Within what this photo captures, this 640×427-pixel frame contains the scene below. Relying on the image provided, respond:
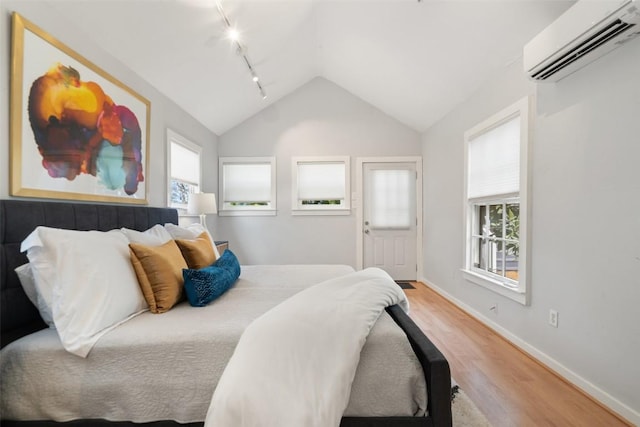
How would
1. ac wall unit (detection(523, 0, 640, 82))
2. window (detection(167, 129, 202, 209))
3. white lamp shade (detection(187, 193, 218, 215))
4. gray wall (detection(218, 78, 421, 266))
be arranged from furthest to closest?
gray wall (detection(218, 78, 421, 266)) < white lamp shade (detection(187, 193, 218, 215)) < window (detection(167, 129, 202, 209)) < ac wall unit (detection(523, 0, 640, 82))

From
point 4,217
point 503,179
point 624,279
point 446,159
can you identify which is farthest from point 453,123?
point 4,217

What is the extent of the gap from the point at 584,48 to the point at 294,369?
7.60 ft

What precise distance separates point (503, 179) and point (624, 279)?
1.28m

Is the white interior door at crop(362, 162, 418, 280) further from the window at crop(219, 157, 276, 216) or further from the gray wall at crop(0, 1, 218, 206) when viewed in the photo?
the gray wall at crop(0, 1, 218, 206)

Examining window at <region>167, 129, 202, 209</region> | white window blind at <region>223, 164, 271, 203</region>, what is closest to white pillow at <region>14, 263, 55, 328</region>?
window at <region>167, 129, 202, 209</region>

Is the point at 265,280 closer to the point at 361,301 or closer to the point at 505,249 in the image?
the point at 361,301

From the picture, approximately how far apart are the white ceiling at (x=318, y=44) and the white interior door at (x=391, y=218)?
0.89 metres

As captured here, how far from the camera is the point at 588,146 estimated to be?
1780 millimetres

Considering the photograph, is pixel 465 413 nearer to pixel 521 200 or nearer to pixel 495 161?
pixel 521 200

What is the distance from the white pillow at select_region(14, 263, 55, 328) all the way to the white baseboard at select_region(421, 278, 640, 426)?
2935 millimetres

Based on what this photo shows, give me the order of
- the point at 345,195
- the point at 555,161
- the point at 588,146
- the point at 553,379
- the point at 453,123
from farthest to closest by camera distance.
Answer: the point at 345,195 → the point at 453,123 → the point at 555,161 → the point at 553,379 → the point at 588,146

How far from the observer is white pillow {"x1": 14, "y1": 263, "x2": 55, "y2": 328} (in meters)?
1.30

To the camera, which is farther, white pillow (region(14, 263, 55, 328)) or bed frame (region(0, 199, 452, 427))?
white pillow (region(14, 263, 55, 328))

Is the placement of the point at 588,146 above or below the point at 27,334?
above
